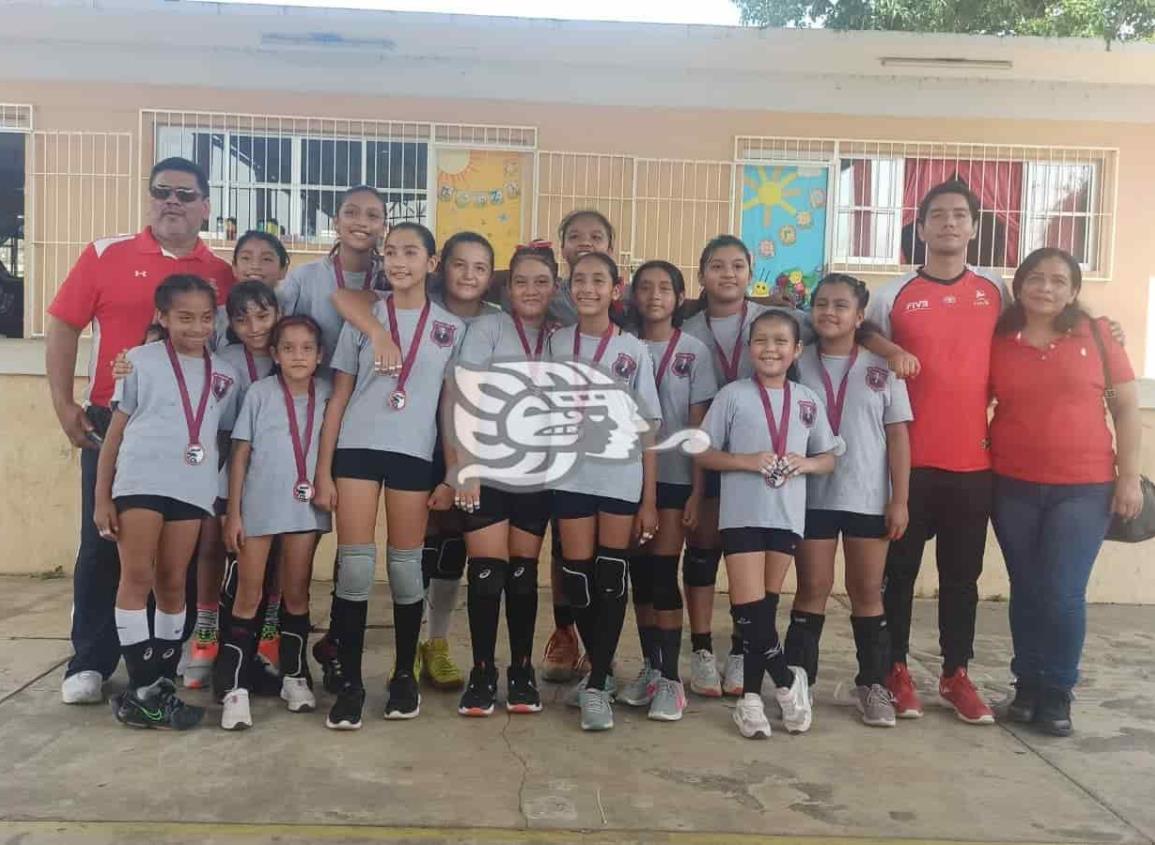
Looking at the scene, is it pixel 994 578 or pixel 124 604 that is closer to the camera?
pixel 124 604

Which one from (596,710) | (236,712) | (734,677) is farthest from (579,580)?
(236,712)

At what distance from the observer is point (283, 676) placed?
11.8 ft

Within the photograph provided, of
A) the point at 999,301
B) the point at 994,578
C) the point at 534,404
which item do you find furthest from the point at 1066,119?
the point at 534,404

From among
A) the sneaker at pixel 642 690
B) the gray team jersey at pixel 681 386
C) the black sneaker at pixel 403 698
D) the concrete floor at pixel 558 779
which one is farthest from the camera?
the sneaker at pixel 642 690

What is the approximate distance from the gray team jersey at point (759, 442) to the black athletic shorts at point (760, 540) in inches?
1.0

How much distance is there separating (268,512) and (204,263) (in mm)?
1012

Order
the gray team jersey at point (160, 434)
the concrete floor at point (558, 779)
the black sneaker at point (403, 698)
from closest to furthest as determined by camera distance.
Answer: the concrete floor at point (558, 779) → the gray team jersey at point (160, 434) → the black sneaker at point (403, 698)

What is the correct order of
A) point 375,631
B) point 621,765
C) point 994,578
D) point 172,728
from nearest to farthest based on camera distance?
1. point 621,765
2. point 172,728
3. point 375,631
4. point 994,578

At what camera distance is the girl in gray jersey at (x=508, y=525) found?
11.4 feet

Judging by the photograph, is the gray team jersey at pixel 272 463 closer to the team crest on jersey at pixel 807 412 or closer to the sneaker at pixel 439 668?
the sneaker at pixel 439 668

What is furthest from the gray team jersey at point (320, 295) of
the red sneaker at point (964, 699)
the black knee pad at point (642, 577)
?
the red sneaker at point (964, 699)

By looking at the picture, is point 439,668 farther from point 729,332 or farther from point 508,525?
point 729,332

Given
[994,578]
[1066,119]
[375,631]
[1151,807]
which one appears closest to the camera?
[1151,807]

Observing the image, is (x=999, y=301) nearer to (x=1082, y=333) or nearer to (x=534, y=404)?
(x=1082, y=333)
